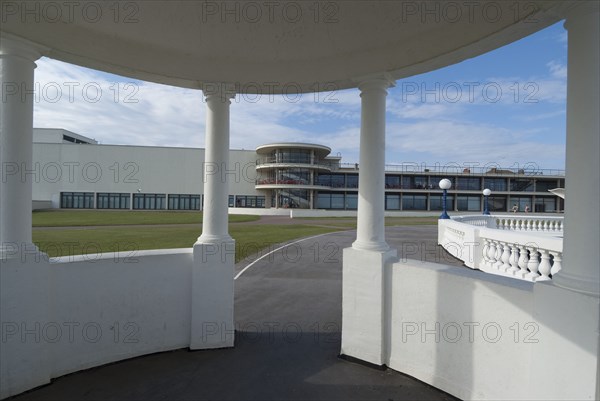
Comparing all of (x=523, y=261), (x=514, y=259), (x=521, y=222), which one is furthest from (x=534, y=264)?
(x=521, y=222)

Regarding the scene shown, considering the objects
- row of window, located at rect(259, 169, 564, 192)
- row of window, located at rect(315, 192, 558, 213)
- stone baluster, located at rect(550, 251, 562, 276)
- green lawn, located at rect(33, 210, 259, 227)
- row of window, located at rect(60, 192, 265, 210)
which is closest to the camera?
stone baluster, located at rect(550, 251, 562, 276)

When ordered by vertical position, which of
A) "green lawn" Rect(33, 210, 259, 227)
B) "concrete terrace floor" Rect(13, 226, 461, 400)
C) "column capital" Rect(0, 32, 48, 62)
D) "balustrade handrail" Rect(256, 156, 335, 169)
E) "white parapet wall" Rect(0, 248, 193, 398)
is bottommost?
"green lawn" Rect(33, 210, 259, 227)

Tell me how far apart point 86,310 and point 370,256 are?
343 cm

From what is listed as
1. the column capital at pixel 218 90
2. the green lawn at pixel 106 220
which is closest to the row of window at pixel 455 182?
the green lawn at pixel 106 220

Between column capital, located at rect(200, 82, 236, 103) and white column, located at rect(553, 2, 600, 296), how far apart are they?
12.5 ft

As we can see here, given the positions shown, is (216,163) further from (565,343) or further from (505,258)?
(505,258)

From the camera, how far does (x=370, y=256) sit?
4.05 metres

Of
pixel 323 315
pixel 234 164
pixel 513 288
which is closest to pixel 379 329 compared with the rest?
pixel 513 288

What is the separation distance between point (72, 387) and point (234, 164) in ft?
193

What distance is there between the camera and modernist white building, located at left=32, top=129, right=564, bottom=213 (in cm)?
5794

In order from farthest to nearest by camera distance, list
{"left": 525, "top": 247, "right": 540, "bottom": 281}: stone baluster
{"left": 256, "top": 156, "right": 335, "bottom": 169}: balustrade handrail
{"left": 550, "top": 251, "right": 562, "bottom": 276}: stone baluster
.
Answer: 1. {"left": 256, "top": 156, "right": 335, "bottom": 169}: balustrade handrail
2. {"left": 525, "top": 247, "right": 540, "bottom": 281}: stone baluster
3. {"left": 550, "top": 251, "right": 562, "bottom": 276}: stone baluster

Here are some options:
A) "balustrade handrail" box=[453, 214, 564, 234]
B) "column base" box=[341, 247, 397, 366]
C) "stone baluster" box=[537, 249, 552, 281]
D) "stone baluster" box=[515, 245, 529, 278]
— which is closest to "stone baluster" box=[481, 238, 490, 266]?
"stone baluster" box=[515, 245, 529, 278]

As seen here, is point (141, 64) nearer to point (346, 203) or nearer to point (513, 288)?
point (513, 288)

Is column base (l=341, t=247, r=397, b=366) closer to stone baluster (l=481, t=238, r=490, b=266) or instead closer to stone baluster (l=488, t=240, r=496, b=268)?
stone baluster (l=488, t=240, r=496, b=268)
